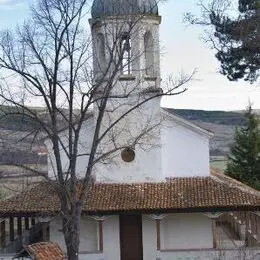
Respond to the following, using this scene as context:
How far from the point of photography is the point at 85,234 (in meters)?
27.4

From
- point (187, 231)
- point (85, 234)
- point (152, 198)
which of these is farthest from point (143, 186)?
point (85, 234)

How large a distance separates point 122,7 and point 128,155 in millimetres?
6149

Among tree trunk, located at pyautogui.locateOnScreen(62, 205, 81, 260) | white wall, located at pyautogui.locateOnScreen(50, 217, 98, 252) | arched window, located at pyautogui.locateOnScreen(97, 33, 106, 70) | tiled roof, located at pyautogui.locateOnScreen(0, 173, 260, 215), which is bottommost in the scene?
white wall, located at pyautogui.locateOnScreen(50, 217, 98, 252)

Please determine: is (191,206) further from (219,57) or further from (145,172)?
(219,57)

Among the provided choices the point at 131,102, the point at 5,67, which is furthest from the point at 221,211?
the point at 5,67

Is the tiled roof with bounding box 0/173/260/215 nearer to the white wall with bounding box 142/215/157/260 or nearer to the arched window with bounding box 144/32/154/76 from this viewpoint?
the white wall with bounding box 142/215/157/260

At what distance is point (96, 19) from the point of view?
26656 millimetres

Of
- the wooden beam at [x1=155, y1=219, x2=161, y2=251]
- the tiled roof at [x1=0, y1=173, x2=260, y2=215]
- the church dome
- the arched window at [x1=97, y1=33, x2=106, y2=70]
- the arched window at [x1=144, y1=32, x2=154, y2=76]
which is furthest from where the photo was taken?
the arched window at [x1=144, y1=32, x2=154, y2=76]

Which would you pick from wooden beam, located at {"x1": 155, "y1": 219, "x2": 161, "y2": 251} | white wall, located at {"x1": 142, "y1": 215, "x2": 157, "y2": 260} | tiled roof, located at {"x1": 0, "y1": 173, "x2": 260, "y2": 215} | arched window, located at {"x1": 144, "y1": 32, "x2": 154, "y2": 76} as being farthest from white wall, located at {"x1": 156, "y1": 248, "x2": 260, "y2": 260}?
arched window, located at {"x1": 144, "y1": 32, "x2": 154, "y2": 76}

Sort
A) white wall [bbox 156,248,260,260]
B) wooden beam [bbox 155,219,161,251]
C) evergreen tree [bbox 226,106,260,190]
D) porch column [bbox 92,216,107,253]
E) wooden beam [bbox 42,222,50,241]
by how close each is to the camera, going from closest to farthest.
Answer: white wall [bbox 156,248,260,260] < wooden beam [bbox 155,219,161,251] < porch column [bbox 92,216,107,253] < wooden beam [bbox 42,222,50,241] < evergreen tree [bbox 226,106,260,190]

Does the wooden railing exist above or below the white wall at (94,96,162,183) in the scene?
below

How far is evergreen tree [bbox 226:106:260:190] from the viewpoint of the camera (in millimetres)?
40156

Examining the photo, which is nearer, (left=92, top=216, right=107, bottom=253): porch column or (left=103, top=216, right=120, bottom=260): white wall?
(left=92, top=216, right=107, bottom=253): porch column

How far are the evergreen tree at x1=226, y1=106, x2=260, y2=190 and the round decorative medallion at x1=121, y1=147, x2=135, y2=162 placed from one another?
14.1m
